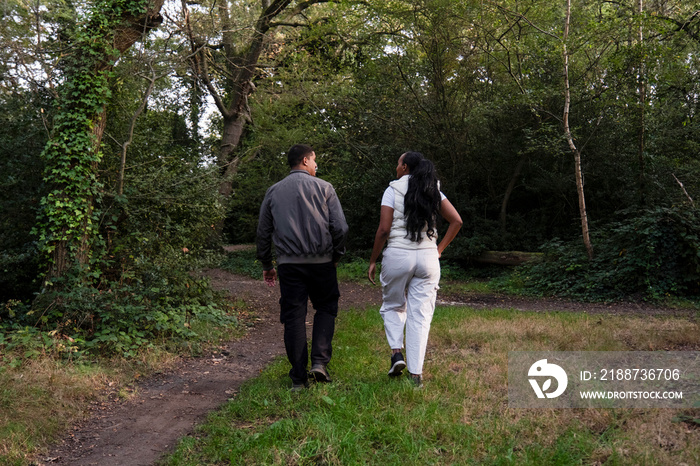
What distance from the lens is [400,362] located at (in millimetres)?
4453

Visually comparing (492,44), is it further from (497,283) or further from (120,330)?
(120,330)

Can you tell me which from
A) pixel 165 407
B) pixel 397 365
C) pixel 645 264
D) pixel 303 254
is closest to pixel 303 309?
pixel 303 254

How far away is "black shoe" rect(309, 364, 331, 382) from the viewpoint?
4469 mm

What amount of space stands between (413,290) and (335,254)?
0.73 m

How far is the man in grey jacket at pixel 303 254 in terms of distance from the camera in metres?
4.43

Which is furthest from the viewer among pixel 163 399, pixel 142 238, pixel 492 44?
pixel 492 44

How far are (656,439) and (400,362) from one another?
1926mm

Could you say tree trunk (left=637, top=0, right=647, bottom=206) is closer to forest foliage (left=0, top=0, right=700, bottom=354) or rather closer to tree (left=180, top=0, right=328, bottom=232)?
forest foliage (left=0, top=0, right=700, bottom=354)

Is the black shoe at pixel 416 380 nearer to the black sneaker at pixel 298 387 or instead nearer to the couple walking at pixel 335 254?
the couple walking at pixel 335 254

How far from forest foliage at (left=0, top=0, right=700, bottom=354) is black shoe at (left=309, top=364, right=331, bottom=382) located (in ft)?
8.46

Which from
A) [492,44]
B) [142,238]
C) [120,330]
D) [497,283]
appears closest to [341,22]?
[492,44]

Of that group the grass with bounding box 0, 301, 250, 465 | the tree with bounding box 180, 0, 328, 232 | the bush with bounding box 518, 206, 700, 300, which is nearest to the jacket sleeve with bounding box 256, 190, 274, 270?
the grass with bounding box 0, 301, 250, 465

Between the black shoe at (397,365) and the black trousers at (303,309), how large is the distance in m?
0.56

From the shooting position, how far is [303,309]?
451 cm
